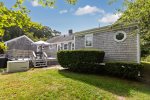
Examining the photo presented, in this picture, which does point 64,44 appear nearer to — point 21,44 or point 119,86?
point 21,44

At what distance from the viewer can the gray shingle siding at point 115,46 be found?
14.2 m

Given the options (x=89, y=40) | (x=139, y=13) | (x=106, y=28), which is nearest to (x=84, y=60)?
(x=106, y=28)

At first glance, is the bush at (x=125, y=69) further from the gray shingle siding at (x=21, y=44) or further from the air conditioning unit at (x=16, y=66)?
the gray shingle siding at (x=21, y=44)

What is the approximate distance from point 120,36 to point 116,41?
1.80 feet

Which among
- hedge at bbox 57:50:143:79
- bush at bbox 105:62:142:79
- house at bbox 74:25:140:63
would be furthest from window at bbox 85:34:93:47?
bush at bbox 105:62:142:79

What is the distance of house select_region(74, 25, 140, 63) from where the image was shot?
14086mm

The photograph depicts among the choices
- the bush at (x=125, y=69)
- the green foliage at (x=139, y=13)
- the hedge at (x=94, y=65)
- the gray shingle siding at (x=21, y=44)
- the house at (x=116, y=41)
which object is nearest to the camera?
the green foliage at (x=139, y=13)

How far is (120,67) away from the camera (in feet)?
43.7

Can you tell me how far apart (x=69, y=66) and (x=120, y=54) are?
14.8ft

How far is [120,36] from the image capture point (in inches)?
597

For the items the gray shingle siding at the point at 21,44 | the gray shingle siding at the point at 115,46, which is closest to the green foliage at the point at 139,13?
the gray shingle siding at the point at 115,46

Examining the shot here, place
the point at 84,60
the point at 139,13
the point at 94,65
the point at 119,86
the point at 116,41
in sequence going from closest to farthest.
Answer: the point at 139,13 → the point at 119,86 → the point at 84,60 → the point at 94,65 → the point at 116,41

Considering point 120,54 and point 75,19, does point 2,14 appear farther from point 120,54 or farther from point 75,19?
point 75,19

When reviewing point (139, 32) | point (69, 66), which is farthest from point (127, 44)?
point (69, 66)
